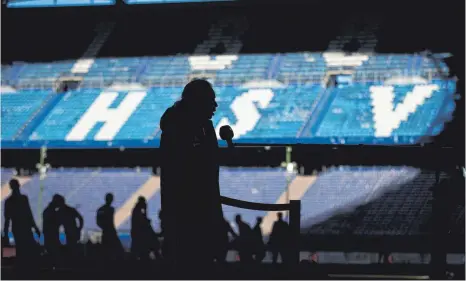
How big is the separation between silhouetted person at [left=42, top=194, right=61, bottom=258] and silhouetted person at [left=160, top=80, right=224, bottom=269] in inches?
289

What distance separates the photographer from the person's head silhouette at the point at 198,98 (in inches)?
187

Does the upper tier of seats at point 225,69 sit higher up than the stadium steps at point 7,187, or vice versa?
the upper tier of seats at point 225,69

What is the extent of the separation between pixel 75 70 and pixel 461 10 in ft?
40.4

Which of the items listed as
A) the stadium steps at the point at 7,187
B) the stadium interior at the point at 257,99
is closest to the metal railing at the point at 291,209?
the stadium interior at the point at 257,99

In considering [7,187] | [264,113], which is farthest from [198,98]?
[7,187]

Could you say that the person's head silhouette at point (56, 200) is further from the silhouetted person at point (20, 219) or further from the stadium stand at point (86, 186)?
the stadium stand at point (86, 186)

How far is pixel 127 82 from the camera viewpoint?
28141 mm

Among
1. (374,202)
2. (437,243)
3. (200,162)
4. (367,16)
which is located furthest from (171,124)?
(367,16)

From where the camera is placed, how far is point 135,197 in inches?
953

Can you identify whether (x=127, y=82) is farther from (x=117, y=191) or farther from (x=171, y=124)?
Result: (x=171, y=124)

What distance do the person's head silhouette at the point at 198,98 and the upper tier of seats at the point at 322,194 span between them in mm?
15617

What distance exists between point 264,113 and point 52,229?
537 inches

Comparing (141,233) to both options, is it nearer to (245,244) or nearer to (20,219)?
(245,244)

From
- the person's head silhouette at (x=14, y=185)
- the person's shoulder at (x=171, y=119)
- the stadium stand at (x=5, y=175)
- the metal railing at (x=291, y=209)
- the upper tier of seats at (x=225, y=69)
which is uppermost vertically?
Answer: the upper tier of seats at (x=225, y=69)
